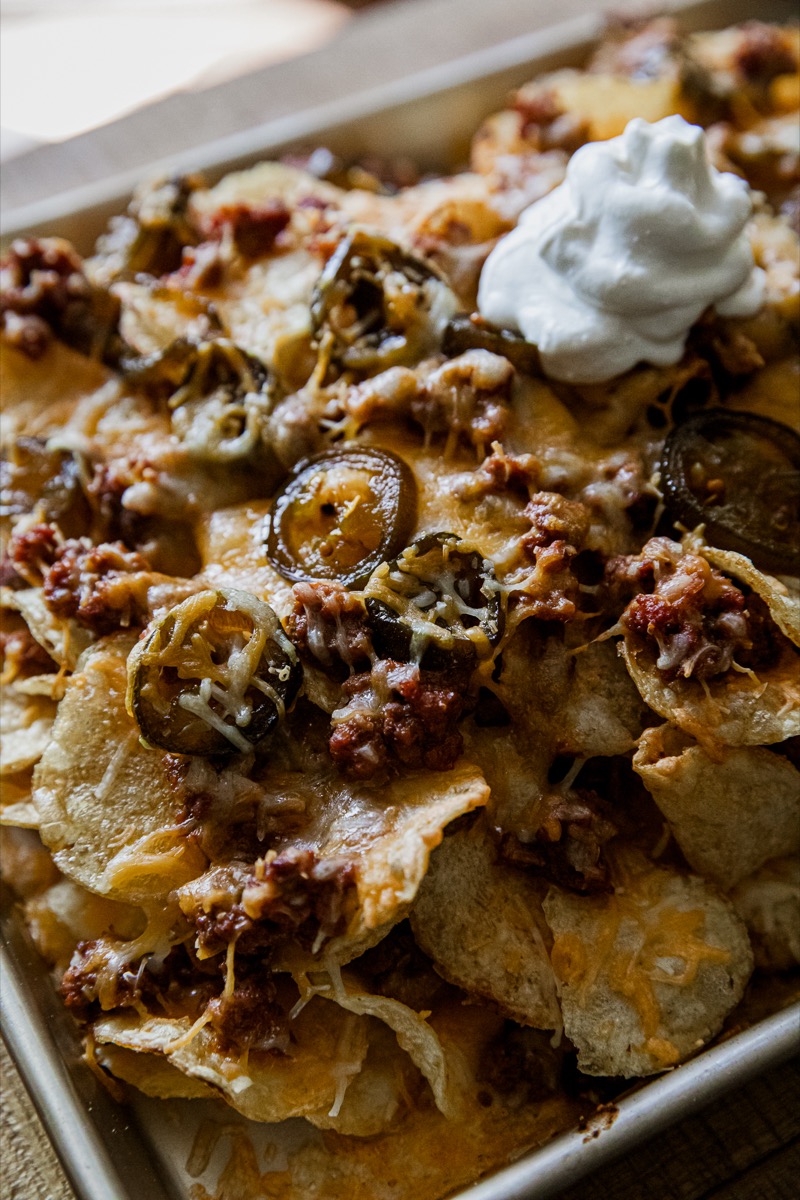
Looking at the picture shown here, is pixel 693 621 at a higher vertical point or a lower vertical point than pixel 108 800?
lower

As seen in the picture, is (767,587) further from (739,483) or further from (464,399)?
(464,399)

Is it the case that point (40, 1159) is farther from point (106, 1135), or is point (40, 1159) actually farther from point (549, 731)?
point (549, 731)

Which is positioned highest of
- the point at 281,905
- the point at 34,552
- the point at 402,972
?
the point at 34,552

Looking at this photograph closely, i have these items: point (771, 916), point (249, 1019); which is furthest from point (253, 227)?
point (771, 916)

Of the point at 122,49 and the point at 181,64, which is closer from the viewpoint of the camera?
the point at 181,64

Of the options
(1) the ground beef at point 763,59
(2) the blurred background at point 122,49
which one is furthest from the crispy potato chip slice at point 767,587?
(2) the blurred background at point 122,49

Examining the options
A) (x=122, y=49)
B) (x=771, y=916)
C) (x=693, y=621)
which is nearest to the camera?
(x=693, y=621)

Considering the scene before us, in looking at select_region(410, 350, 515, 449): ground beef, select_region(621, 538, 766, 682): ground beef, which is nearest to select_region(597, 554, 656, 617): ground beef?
select_region(621, 538, 766, 682): ground beef

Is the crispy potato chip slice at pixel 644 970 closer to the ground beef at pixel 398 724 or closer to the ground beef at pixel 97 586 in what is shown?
the ground beef at pixel 398 724
